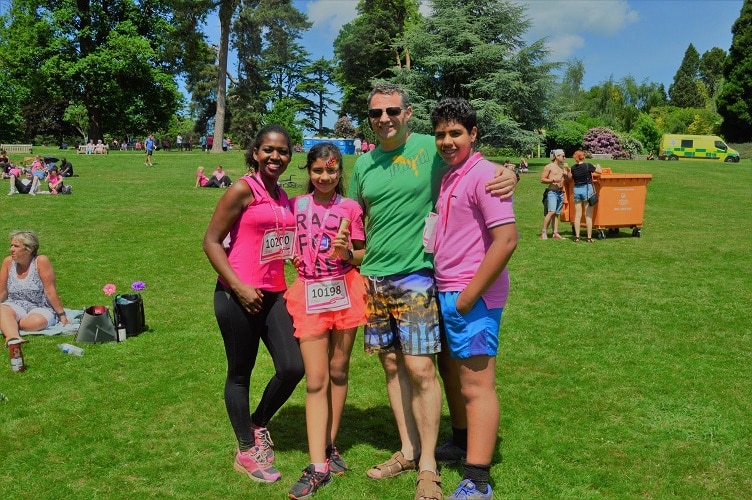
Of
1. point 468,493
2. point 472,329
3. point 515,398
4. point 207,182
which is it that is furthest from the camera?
point 207,182

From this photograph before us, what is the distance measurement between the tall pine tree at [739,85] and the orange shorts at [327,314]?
52477 mm

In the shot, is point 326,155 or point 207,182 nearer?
point 326,155

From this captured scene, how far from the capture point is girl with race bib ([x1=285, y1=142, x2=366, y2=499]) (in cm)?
363

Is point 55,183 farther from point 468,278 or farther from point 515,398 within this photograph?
point 468,278

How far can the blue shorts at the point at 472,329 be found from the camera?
3312 mm

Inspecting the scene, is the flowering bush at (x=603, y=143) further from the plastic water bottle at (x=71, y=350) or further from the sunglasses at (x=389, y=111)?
the sunglasses at (x=389, y=111)

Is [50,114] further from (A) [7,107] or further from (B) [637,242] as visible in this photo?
(B) [637,242]

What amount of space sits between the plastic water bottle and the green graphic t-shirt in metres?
3.89

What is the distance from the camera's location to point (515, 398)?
200 inches

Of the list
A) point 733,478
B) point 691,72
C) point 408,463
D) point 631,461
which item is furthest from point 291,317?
point 691,72

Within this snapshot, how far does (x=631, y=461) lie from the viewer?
4.01 metres

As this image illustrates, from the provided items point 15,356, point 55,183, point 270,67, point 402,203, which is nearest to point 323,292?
point 402,203

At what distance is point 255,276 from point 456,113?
1484 mm

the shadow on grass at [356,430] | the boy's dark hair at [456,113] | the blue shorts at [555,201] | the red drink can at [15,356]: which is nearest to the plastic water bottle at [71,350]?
the red drink can at [15,356]
